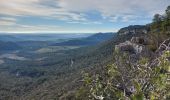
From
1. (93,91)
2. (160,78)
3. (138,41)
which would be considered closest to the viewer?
(160,78)

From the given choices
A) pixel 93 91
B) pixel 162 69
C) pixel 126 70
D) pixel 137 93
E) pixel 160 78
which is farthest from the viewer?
pixel 126 70

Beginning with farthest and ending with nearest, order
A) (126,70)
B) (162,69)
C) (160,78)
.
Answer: (126,70) < (162,69) < (160,78)

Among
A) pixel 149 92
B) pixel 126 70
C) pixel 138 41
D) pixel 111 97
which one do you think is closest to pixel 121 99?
pixel 149 92

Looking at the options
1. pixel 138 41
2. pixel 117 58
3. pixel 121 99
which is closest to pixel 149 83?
pixel 121 99

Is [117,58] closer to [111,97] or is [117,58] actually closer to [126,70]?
[126,70]

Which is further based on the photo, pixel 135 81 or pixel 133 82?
pixel 133 82

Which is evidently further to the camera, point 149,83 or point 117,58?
point 117,58

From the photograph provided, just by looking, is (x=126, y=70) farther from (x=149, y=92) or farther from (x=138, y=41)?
(x=138, y=41)

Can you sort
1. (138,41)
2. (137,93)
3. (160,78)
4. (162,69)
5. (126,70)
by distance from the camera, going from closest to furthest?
(137,93) → (160,78) → (162,69) → (126,70) → (138,41)

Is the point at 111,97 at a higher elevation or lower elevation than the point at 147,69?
lower
